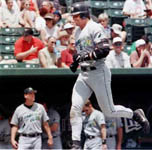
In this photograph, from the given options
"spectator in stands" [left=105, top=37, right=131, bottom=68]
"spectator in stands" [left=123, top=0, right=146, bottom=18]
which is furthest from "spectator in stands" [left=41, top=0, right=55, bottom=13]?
"spectator in stands" [left=105, top=37, right=131, bottom=68]

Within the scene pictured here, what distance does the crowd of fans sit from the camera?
34.1 ft

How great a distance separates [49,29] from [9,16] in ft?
2.56

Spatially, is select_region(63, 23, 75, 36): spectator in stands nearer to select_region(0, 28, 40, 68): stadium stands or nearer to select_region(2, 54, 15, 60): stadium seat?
select_region(0, 28, 40, 68): stadium stands

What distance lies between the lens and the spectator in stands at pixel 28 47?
10.4m

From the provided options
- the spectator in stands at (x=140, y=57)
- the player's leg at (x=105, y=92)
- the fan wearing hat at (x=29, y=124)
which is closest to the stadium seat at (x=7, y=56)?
the fan wearing hat at (x=29, y=124)

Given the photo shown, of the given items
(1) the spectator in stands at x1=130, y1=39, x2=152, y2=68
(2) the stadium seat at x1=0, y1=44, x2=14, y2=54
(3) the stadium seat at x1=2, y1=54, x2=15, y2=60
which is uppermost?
(2) the stadium seat at x1=0, y1=44, x2=14, y2=54

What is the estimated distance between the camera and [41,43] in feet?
35.0

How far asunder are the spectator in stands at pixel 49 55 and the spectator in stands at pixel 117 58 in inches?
36.8

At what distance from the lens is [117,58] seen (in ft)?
34.7

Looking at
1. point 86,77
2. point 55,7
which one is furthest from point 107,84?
point 55,7

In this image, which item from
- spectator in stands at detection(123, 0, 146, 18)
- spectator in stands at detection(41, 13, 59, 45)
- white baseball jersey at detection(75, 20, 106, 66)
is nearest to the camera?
white baseball jersey at detection(75, 20, 106, 66)

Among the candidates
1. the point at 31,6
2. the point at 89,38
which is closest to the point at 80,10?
the point at 89,38

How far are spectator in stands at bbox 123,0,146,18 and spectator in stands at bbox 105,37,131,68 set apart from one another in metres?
1.90

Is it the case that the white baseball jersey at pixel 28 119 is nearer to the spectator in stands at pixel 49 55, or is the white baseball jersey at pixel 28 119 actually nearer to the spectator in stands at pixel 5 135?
the spectator in stands at pixel 5 135
